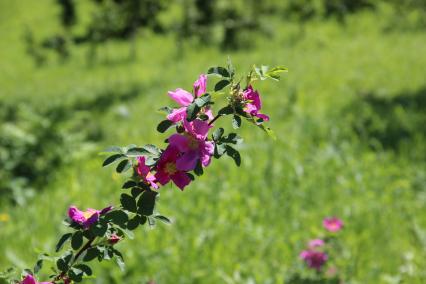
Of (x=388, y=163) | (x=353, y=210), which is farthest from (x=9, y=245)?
(x=388, y=163)

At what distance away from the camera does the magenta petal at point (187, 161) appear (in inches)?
44.8

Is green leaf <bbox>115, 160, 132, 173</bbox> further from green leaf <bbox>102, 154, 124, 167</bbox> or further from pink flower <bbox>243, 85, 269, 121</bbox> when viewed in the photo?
pink flower <bbox>243, 85, 269, 121</bbox>

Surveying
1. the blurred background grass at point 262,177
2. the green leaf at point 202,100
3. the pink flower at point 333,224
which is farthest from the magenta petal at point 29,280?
the blurred background grass at point 262,177

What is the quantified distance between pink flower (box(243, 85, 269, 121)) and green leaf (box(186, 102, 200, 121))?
0.40ft

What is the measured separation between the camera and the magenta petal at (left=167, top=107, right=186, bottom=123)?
1.16 m

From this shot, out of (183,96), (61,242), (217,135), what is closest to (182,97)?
(183,96)

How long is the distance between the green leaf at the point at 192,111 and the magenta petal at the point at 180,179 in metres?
0.16

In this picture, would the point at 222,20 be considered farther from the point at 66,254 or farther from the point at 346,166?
the point at 66,254

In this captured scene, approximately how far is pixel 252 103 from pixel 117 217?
40cm

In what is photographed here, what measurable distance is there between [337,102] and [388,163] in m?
1.79

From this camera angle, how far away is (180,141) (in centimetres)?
115

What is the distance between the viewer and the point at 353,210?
364 cm

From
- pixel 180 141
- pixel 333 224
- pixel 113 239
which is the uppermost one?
pixel 333 224

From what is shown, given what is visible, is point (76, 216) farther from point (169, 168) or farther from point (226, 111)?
point (226, 111)
